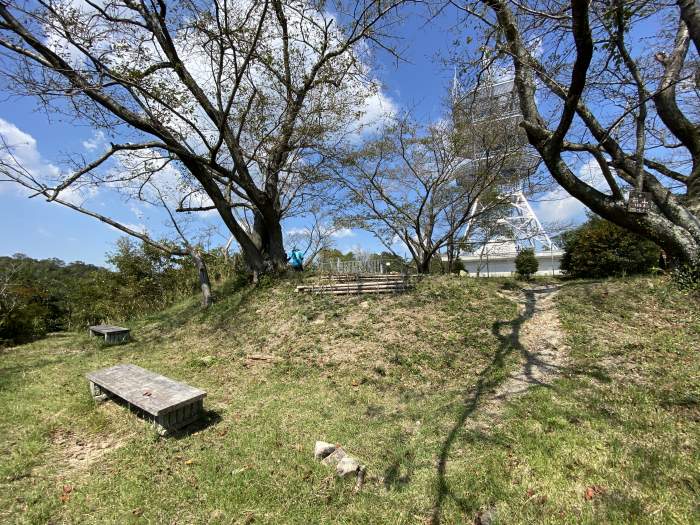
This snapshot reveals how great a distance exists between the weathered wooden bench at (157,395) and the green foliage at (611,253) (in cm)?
1067

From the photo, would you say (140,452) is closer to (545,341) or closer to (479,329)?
(479,329)

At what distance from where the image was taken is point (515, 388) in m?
4.11

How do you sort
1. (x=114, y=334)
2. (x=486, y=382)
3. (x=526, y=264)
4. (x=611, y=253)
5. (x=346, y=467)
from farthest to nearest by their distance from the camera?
(x=526, y=264), (x=611, y=253), (x=114, y=334), (x=486, y=382), (x=346, y=467)

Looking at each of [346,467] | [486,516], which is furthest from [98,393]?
[486,516]

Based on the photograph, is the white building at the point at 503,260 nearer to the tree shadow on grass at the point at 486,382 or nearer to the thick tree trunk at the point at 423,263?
the thick tree trunk at the point at 423,263

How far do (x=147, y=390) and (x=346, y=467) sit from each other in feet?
7.93

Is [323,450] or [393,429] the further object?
[393,429]

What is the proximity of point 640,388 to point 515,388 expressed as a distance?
1241 millimetres

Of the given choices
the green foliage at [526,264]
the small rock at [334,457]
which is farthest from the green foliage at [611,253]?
the small rock at [334,457]

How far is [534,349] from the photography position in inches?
201

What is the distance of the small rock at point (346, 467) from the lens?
2.67m

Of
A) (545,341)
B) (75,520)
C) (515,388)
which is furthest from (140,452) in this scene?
(545,341)

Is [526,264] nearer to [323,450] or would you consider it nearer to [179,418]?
[323,450]

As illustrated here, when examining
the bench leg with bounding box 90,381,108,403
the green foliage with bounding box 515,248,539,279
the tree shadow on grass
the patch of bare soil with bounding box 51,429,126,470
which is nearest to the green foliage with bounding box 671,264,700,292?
the tree shadow on grass
